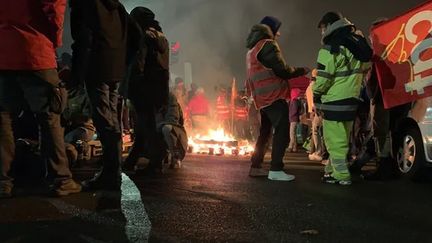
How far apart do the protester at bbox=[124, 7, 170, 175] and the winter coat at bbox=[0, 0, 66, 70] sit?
67.5 inches

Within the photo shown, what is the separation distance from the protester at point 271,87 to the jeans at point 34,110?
8.20 feet

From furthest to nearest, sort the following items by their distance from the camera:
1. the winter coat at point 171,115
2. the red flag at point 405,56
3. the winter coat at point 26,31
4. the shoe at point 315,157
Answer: the shoe at point 315,157, the winter coat at point 171,115, the red flag at point 405,56, the winter coat at point 26,31

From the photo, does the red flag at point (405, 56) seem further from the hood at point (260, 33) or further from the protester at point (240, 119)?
the protester at point (240, 119)

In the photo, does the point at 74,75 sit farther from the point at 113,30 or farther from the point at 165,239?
the point at 165,239

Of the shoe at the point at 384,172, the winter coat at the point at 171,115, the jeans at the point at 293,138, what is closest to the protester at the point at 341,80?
the shoe at the point at 384,172

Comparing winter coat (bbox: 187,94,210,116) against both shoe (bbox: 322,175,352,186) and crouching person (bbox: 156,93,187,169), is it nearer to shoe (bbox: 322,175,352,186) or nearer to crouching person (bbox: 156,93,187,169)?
crouching person (bbox: 156,93,187,169)

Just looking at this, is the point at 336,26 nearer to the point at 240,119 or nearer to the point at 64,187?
the point at 64,187

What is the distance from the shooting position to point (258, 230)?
3.35 m

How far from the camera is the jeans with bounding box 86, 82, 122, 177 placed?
15.4ft

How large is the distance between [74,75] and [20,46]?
23.2 inches

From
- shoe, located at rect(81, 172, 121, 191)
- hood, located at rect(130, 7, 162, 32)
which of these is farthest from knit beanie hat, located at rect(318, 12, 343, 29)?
shoe, located at rect(81, 172, 121, 191)

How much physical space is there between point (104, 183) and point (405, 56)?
3.59 metres

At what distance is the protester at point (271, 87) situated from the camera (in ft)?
19.3

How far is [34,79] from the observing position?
13.8 ft
